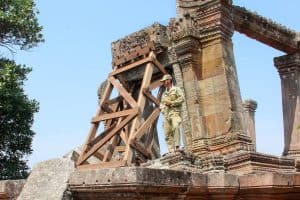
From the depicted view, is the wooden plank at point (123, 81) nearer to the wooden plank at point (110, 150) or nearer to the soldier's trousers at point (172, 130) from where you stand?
the wooden plank at point (110, 150)

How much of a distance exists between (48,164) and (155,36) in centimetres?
697

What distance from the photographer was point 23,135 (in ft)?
52.6

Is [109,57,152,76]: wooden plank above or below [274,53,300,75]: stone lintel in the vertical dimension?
below

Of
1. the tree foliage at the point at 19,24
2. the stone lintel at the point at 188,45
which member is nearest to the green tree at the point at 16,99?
the tree foliage at the point at 19,24

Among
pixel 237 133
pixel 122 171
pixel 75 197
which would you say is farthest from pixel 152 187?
pixel 237 133

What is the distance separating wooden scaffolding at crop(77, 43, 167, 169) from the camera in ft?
35.4

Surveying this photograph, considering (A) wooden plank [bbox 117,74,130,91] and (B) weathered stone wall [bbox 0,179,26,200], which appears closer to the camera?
(B) weathered stone wall [bbox 0,179,26,200]

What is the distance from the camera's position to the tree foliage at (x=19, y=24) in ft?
51.1

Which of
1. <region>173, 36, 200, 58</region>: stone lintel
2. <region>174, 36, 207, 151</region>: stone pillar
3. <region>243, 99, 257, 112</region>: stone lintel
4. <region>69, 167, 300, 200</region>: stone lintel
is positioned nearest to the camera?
<region>69, 167, 300, 200</region>: stone lintel

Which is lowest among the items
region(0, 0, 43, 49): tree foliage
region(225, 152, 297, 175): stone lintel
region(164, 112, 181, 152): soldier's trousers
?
region(225, 152, 297, 175): stone lintel

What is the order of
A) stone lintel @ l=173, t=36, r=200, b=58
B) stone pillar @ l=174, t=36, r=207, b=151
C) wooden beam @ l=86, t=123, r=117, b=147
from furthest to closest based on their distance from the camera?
1. wooden beam @ l=86, t=123, r=117, b=147
2. stone lintel @ l=173, t=36, r=200, b=58
3. stone pillar @ l=174, t=36, r=207, b=151

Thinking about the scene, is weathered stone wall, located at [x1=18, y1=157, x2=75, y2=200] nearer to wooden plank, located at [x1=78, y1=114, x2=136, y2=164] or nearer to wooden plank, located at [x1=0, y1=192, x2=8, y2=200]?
wooden plank, located at [x1=0, y1=192, x2=8, y2=200]

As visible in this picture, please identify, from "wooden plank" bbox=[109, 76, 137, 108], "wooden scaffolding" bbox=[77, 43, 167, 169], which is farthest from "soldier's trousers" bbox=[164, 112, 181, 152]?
"wooden plank" bbox=[109, 76, 137, 108]

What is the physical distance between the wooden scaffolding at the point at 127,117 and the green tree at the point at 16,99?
13.0ft
